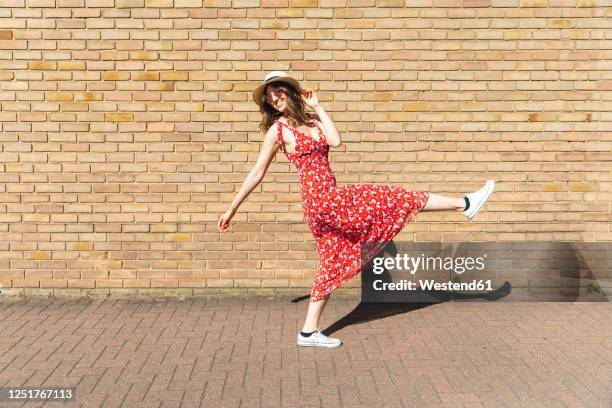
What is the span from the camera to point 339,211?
411 cm

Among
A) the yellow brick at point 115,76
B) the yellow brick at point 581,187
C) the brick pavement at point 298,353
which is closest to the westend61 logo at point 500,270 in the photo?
the brick pavement at point 298,353

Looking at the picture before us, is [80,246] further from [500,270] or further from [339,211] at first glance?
[500,270]

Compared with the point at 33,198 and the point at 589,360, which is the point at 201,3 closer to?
the point at 33,198

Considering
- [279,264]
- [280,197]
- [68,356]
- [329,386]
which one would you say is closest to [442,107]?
[280,197]

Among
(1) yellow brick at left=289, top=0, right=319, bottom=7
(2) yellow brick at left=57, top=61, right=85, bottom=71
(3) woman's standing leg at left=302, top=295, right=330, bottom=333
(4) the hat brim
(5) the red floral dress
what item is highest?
(1) yellow brick at left=289, top=0, right=319, bottom=7

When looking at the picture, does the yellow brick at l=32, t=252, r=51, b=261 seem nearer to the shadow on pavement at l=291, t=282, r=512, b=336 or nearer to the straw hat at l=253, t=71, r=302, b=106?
the shadow on pavement at l=291, t=282, r=512, b=336

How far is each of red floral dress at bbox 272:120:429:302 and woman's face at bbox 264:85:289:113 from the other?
0.11 meters

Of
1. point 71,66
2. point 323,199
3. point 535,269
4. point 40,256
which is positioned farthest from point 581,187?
point 40,256

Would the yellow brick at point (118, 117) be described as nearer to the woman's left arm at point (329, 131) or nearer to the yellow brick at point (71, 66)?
the yellow brick at point (71, 66)

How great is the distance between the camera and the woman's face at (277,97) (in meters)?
4.14

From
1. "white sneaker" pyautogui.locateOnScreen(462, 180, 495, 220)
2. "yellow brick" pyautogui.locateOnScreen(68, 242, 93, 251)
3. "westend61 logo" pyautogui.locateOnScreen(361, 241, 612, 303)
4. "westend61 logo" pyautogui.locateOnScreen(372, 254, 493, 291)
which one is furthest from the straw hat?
"yellow brick" pyautogui.locateOnScreen(68, 242, 93, 251)

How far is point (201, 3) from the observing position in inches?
208

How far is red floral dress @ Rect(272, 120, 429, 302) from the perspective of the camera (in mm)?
4102

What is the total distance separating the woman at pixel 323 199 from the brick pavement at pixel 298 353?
0.51 metres
